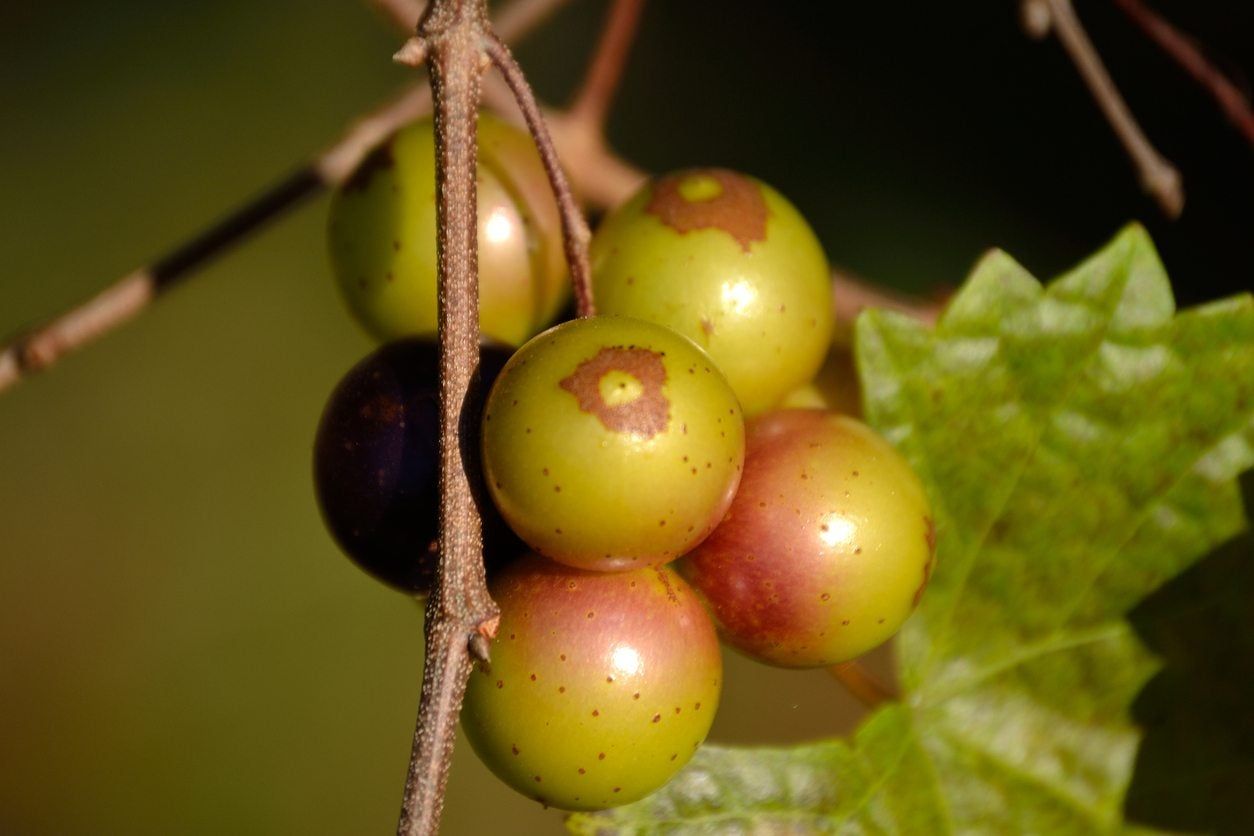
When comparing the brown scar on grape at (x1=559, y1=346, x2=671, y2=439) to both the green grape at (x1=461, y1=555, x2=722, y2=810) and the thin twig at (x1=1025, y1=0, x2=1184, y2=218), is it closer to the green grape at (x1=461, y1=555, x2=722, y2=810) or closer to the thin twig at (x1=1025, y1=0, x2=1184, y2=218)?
the green grape at (x1=461, y1=555, x2=722, y2=810)

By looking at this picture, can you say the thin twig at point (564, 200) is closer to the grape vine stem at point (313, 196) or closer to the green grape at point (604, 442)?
the green grape at point (604, 442)

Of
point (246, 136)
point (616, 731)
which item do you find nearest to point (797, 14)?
point (246, 136)

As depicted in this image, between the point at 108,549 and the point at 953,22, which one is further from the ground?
the point at 953,22

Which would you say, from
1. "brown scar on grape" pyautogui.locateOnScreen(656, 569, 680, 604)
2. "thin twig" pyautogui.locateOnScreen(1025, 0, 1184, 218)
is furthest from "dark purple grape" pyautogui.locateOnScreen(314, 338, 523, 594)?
"thin twig" pyautogui.locateOnScreen(1025, 0, 1184, 218)

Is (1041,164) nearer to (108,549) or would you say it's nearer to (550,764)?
(550,764)

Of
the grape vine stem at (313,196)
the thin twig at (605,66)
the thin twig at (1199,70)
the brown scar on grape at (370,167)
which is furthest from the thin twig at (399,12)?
the thin twig at (1199,70)

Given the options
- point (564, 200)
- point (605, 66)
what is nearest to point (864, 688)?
point (564, 200)

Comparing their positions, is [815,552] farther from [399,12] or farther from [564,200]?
[399,12]
